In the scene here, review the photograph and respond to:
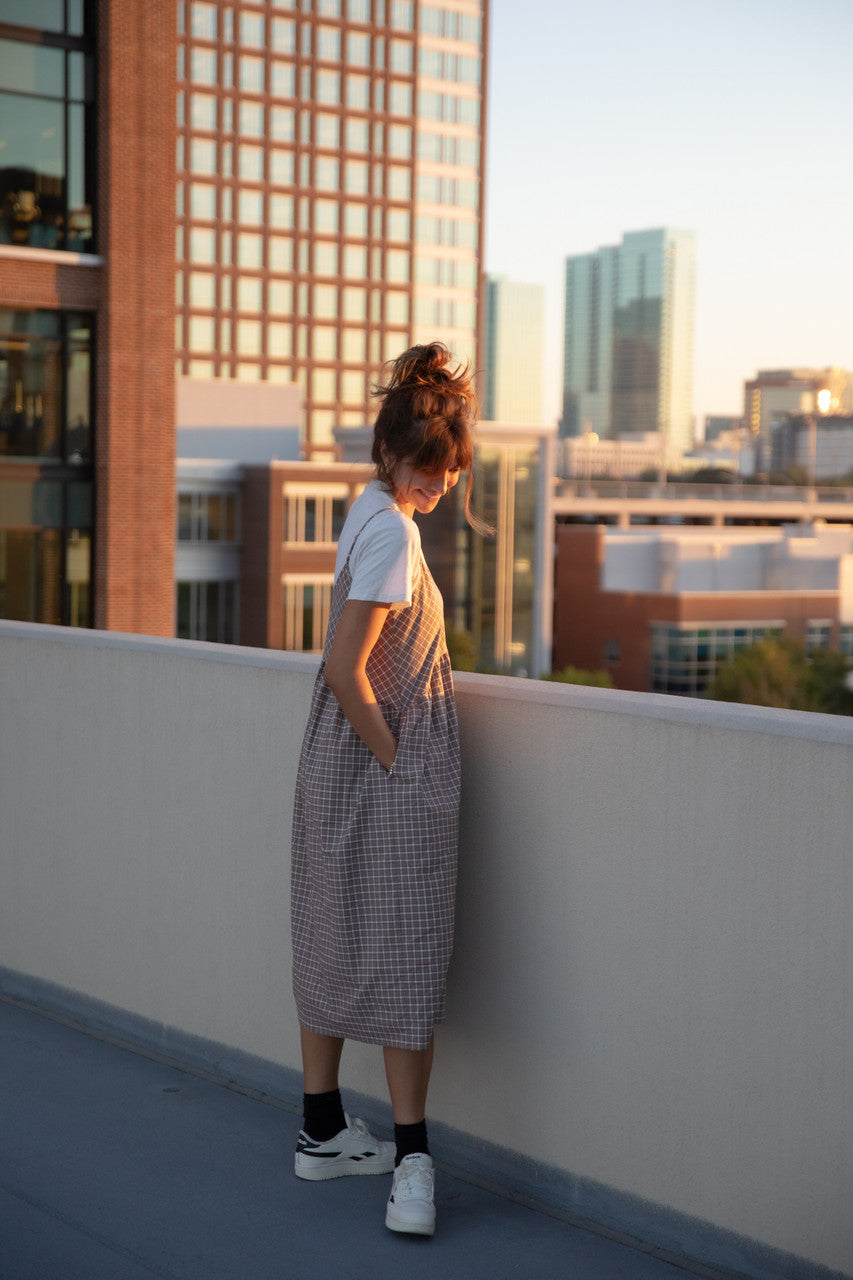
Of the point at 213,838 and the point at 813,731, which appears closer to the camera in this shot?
the point at 813,731

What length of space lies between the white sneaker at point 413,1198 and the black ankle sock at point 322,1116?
0.26 metres

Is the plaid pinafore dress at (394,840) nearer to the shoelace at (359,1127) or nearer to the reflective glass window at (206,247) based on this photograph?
the shoelace at (359,1127)

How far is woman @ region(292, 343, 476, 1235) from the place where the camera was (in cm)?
274

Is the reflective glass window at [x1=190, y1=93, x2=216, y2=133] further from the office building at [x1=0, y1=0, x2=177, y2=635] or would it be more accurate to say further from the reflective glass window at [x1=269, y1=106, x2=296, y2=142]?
the office building at [x1=0, y1=0, x2=177, y2=635]

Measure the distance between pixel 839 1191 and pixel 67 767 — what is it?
2508 millimetres

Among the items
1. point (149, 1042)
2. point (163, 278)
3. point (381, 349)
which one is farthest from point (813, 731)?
point (381, 349)

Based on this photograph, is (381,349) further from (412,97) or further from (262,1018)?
(262,1018)

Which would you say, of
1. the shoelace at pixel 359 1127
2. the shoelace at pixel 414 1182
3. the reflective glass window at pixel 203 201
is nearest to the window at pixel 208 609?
the reflective glass window at pixel 203 201

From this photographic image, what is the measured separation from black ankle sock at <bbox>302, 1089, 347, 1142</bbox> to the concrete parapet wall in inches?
9.6

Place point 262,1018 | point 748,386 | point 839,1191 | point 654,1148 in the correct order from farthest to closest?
point 748,386
point 262,1018
point 654,1148
point 839,1191

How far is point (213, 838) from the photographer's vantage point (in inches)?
144

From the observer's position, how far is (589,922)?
2.79m

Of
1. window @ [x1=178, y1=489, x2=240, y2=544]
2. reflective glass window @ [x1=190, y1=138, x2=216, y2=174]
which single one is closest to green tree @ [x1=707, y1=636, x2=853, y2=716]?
window @ [x1=178, y1=489, x2=240, y2=544]

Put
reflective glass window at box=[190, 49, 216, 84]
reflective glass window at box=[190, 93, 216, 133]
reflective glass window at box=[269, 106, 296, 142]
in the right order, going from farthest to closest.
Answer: reflective glass window at box=[269, 106, 296, 142] → reflective glass window at box=[190, 93, 216, 133] → reflective glass window at box=[190, 49, 216, 84]
